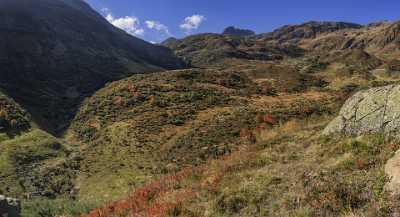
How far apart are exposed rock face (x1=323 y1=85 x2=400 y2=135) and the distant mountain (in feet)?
112

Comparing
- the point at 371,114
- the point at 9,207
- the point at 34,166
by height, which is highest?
the point at 371,114

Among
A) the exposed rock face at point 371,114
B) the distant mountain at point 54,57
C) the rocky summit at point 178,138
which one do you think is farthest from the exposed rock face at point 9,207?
the distant mountain at point 54,57

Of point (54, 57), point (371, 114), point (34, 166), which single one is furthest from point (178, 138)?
point (54, 57)

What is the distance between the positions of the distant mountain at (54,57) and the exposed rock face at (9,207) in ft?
89.1

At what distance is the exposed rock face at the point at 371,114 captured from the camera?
33.8 feet

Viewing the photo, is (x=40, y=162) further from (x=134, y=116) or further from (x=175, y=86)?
(x=175, y=86)

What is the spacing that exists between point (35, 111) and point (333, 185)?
4049cm

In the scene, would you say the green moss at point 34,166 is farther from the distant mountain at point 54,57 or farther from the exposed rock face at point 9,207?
the exposed rock face at point 9,207

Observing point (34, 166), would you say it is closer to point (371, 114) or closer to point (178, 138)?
point (178, 138)

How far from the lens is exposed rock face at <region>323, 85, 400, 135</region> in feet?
33.8

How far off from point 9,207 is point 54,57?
59.0 m

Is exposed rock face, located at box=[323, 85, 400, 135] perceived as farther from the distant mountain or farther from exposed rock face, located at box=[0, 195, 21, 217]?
the distant mountain

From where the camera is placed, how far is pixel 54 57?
6750cm

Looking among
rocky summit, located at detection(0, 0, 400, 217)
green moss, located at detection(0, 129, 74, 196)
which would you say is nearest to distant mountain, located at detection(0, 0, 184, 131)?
rocky summit, located at detection(0, 0, 400, 217)
